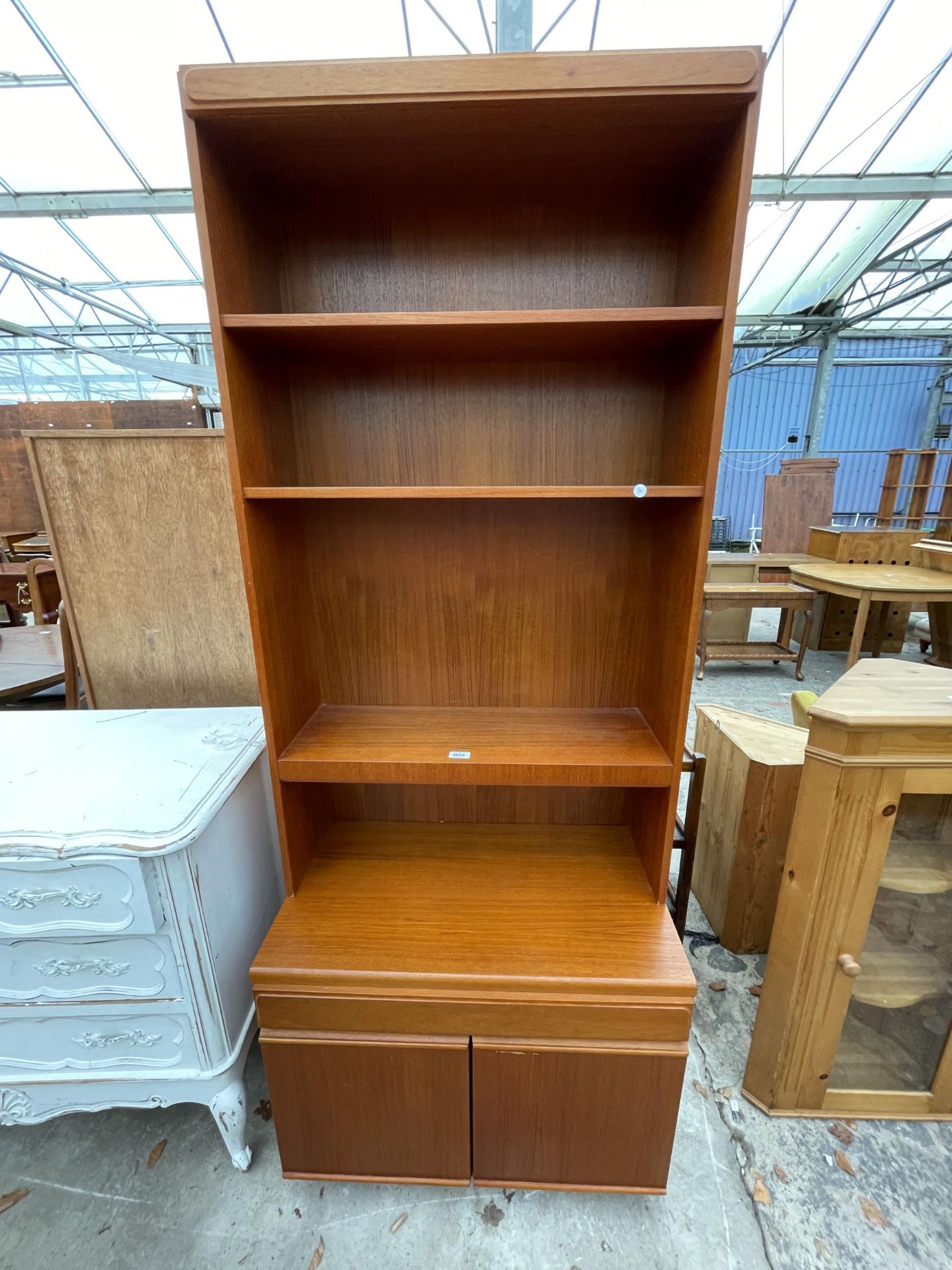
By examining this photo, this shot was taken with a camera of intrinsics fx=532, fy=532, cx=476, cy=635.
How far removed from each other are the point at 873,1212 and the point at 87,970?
6.07 feet

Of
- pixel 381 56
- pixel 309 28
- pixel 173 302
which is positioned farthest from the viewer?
pixel 173 302

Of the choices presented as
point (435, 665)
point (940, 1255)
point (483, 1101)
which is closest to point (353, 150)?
point (435, 665)

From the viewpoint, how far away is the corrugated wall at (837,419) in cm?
1155

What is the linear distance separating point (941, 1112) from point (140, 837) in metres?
2.10

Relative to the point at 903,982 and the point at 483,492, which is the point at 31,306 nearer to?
the point at 483,492

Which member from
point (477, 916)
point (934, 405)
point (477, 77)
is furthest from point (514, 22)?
point (934, 405)

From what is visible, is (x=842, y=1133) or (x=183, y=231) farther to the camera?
(x=183, y=231)

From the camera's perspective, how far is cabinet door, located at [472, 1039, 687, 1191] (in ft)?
3.64

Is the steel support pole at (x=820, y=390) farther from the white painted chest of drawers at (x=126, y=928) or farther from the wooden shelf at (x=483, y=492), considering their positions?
the white painted chest of drawers at (x=126, y=928)

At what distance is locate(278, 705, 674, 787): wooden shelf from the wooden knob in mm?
624

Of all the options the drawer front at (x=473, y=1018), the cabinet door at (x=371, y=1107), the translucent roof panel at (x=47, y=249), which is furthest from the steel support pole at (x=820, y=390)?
the cabinet door at (x=371, y=1107)

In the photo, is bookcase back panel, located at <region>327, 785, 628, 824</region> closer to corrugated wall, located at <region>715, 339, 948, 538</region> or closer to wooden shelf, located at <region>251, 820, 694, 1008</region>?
wooden shelf, located at <region>251, 820, 694, 1008</region>

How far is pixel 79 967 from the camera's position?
3.66 feet

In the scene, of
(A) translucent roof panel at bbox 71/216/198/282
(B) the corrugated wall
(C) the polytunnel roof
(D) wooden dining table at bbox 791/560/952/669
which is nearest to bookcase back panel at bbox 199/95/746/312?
(C) the polytunnel roof
